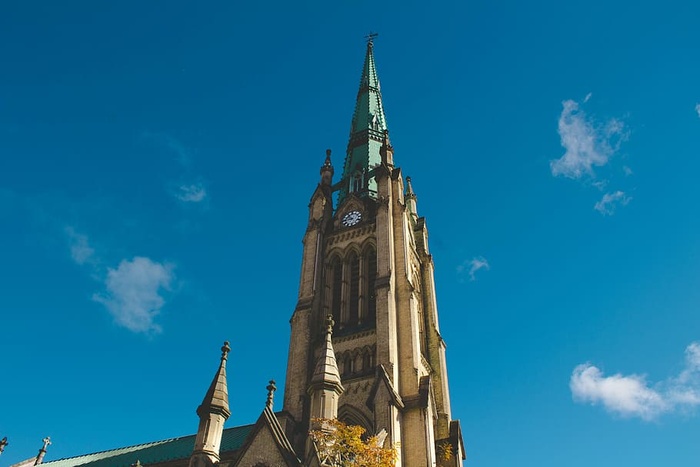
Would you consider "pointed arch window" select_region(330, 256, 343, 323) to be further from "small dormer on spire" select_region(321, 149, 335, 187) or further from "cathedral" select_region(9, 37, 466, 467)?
"small dormer on spire" select_region(321, 149, 335, 187)

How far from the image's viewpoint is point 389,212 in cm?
4150

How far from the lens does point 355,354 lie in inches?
1374

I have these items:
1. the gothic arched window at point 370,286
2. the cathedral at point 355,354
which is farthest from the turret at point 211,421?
the gothic arched window at point 370,286

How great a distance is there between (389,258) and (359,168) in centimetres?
1508

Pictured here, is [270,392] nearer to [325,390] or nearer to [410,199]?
[325,390]

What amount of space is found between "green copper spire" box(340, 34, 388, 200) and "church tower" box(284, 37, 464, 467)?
23 cm

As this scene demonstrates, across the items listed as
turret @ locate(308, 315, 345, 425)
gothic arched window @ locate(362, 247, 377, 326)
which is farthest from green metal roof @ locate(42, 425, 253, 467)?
turret @ locate(308, 315, 345, 425)

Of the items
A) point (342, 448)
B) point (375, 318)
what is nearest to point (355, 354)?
point (375, 318)

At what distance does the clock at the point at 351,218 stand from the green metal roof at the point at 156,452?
15.8m

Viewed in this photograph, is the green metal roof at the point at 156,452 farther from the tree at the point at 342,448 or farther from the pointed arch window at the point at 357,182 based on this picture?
the pointed arch window at the point at 357,182

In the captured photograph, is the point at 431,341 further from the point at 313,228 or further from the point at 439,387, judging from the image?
the point at 313,228

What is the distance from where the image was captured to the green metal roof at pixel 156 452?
36000 mm

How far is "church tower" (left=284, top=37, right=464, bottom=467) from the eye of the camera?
3088 centimetres

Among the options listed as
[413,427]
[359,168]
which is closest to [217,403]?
[413,427]
